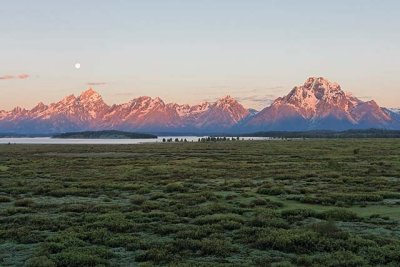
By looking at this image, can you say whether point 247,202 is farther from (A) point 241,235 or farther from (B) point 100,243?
(B) point 100,243

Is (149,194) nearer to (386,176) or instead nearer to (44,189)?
(44,189)

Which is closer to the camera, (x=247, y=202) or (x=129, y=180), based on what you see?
(x=247, y=202)

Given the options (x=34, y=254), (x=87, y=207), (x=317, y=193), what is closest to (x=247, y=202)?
(x=317, y=193)

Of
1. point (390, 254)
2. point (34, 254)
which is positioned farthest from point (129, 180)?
point (390, 254)

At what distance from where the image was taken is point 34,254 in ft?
62.5

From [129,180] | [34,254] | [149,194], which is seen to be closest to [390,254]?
[34,254]

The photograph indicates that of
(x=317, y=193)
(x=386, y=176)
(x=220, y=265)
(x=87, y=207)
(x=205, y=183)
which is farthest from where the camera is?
(x=386, y=176)

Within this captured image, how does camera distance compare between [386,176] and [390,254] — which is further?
[386,176]

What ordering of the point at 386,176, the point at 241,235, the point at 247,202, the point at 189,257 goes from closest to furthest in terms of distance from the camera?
the point at 189,257 < the point at 241,235 < the point at 247,202 < the point at 386,176

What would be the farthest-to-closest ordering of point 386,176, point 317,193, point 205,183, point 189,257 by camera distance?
1. point 386,176
2. point 205,183
3. point 317,193
4. point 189,257

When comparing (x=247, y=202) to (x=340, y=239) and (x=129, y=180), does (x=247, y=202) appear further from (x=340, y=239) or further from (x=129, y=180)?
(x=129, y=180)

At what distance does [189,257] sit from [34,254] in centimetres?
589

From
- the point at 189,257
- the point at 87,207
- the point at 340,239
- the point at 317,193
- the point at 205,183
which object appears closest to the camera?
the point at 189,257

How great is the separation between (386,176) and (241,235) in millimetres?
35330
